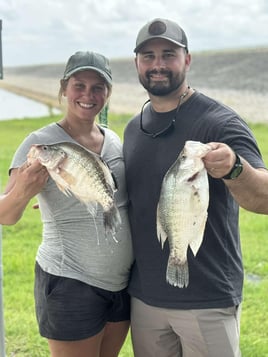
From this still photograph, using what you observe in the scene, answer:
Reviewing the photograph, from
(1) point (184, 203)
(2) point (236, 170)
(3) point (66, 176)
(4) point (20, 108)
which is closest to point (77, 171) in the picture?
(3) point (66, 176)

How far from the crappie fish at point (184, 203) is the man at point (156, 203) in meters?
0.34

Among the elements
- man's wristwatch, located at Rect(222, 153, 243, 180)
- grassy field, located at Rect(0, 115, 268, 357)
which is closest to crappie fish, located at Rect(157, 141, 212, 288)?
man's wristwatch, located at Rect(222, 153, 243, 180)

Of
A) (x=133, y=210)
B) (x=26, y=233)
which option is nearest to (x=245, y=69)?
(x=26, y=233)

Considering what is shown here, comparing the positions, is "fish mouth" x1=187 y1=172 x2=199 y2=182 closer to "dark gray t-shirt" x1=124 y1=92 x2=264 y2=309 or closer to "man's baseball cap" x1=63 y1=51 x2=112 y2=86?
"dark gray t-shirt" x1=124 y1=92 x2=264 y2=309

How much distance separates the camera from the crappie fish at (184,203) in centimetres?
240

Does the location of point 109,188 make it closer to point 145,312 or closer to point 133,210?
point 133,210

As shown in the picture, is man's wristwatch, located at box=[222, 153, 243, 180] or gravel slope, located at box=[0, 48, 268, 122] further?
gravel slope, located at box=[0, 48, 268, 122]

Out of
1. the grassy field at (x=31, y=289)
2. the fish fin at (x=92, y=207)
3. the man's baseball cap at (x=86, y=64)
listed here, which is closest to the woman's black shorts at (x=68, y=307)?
the fish fin at (x=92, y=207)

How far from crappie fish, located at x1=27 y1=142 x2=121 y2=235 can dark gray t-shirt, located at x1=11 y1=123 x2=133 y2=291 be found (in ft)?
1.11

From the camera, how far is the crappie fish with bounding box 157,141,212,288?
240 cm

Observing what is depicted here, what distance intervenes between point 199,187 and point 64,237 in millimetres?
973

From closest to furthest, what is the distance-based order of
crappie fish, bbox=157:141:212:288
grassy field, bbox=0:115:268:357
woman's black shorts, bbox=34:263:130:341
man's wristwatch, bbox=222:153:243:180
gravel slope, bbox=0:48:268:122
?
crappie fish, bbox=157:141:212:288
man's wristwatch, bbox=222:153:243:180
woman's black shorts, bbox=34:263:130:341
grassy field, bbox=0:115:268:357
gravel slope, bbox=0:48:268:122

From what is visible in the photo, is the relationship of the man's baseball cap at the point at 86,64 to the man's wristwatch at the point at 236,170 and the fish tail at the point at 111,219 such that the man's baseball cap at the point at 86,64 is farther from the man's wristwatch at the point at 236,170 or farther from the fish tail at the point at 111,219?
the man's wristwatch at the point at 236,170

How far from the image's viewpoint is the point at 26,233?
750 centimetres
